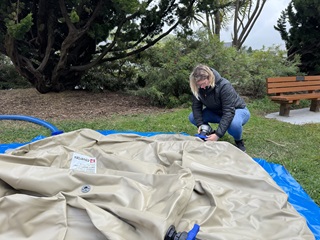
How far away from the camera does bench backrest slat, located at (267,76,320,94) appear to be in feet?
14.9

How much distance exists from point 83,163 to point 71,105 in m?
3.53

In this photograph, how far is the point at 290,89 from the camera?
15.4 ft

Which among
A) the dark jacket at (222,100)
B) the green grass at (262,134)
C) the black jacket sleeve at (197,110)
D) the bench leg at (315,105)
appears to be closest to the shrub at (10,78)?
the green grass at (262,134)

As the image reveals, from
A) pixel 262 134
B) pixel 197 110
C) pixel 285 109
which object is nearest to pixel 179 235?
pixel 197 110

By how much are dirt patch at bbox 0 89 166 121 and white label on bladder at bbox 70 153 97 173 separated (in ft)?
8.85

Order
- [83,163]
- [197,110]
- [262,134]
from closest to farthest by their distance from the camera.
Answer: [83,163]
[197,110]
[262,134]

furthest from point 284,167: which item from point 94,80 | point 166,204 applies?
point 94,80

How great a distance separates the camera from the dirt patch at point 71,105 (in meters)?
4.48

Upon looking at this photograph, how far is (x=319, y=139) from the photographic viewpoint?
322 cm

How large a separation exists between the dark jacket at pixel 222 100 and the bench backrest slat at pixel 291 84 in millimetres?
1928

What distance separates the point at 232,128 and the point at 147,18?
A: 311 centimetres

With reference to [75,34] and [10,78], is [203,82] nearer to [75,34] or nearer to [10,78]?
[75,34]

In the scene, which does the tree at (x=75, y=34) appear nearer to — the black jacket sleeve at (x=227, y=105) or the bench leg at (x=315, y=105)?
the black jacket sleeve at (x=227, y=105)

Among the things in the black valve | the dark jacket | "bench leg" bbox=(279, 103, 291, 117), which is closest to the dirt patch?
"bench leg" bbox=(279, 103, 291, 117)
